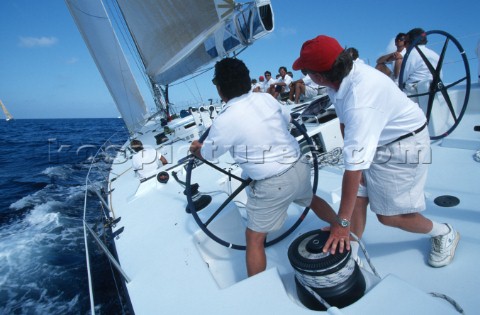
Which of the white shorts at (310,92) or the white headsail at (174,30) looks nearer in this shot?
the white headsail at (174,30)

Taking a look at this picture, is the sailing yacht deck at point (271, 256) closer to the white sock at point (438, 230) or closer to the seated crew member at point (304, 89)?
the white sock at point (438, 230)

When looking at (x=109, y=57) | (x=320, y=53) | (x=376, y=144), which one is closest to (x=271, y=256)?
(x=376, y=144)

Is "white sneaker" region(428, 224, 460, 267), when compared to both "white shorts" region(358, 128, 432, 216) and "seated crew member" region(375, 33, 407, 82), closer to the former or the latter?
"white shorts" region(358, 128, 432, 216)

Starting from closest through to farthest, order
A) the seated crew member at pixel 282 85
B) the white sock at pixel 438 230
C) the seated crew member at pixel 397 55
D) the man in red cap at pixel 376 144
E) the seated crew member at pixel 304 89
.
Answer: the man in red cap at pixel 376 144 < the white sock at pixel 438 230 < the seated crew member at pixel 397 55 < the seated crew member at pixel 304 89 < the seated crew member at pixel 282 85

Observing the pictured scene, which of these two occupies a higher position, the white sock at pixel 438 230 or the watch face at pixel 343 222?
the watch face at pixel 343 222

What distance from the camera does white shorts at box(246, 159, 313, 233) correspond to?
1430 mm

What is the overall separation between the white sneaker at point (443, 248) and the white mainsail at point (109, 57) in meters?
8.52

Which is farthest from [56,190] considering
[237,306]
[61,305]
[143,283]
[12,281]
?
[237,306]

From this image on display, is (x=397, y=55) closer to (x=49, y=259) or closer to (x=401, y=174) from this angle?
(x=401, y=174)

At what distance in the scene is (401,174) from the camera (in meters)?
1.24

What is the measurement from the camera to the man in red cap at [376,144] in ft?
3.28

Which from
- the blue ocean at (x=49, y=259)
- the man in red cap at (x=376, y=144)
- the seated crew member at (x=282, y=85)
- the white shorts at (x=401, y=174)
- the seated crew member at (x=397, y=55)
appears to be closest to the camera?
the man in red cap at (x=376, y=144)

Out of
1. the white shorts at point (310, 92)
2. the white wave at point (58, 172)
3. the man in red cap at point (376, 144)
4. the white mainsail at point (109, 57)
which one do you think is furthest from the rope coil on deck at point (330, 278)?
the white wave at point (58, 172)

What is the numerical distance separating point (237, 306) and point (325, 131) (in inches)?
95.7
